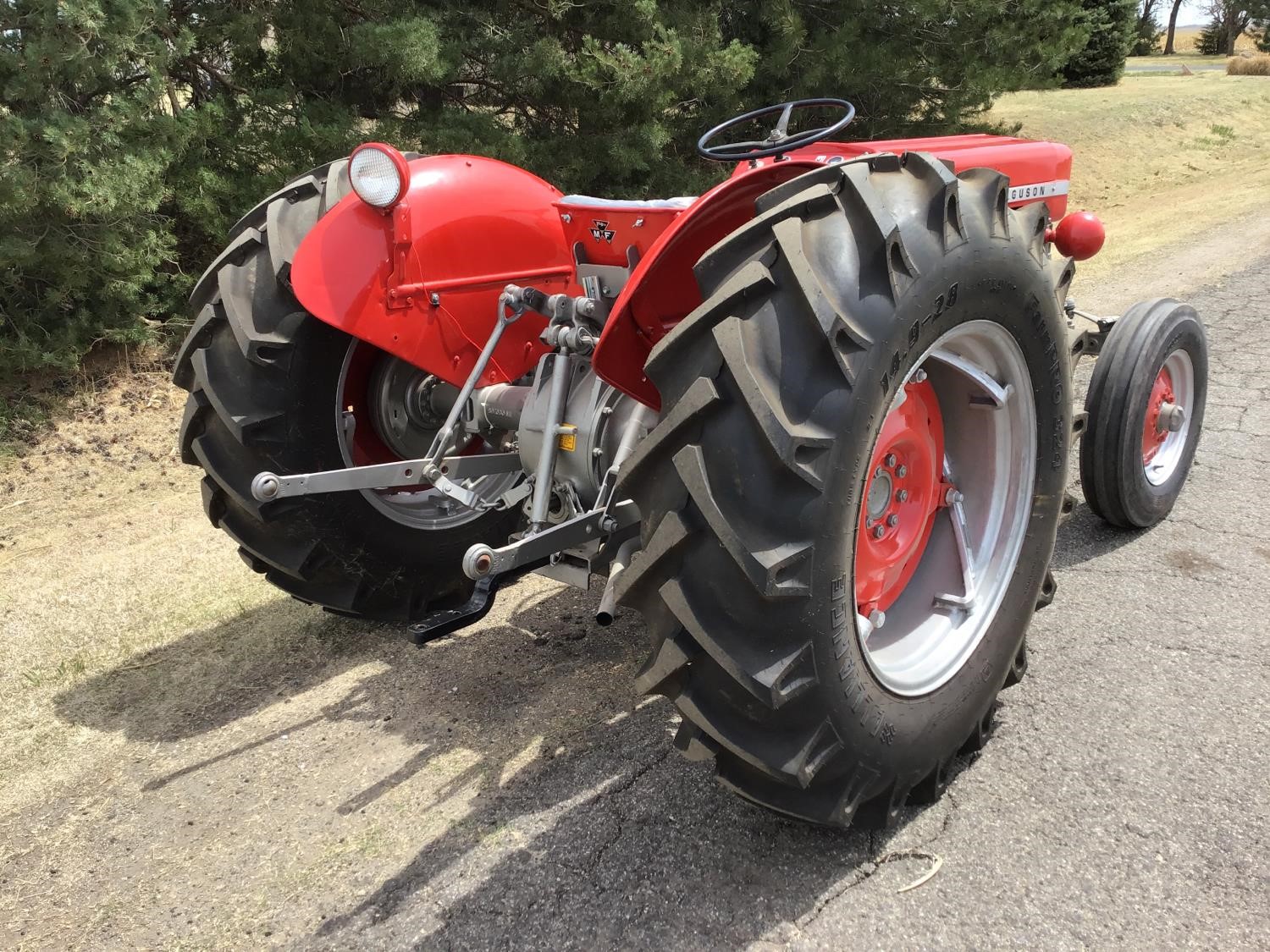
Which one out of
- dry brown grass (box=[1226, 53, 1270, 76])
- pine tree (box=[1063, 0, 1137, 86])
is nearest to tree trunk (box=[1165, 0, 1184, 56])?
dry brown grass (box=[1226, 53, 1270, 76])

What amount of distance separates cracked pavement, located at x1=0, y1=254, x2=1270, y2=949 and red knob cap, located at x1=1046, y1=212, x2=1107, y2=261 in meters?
1.22

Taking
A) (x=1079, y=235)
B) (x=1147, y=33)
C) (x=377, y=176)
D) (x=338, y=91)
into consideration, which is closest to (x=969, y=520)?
(x=1079, y=235)

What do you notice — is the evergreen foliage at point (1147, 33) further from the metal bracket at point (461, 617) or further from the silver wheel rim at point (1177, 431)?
the metal bracket at point (461, 617)

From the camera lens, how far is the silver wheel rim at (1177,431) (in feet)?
12.3

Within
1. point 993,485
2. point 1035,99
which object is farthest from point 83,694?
point 1035,99

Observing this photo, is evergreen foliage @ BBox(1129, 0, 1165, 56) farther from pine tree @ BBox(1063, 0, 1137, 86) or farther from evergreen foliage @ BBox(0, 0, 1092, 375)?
evergreen foliage @ BBox(0, 0, 1092, 375)

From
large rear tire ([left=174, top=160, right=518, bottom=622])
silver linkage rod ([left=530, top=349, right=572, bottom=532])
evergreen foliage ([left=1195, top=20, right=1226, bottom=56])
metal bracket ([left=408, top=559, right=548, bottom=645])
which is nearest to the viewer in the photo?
metal bracket ([left=408, top=559, right=548, bottom=645])

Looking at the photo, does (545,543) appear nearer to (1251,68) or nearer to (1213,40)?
(1251,68)

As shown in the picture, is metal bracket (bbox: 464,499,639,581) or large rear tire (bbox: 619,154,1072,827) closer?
large rear tire (bbox: 619,154,1072,827)

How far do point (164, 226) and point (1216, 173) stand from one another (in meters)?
15.0

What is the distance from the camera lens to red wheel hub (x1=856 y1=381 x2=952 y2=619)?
2.35m

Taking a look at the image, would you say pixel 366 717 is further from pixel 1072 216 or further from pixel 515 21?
pixel 515 21

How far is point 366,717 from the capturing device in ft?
9.55

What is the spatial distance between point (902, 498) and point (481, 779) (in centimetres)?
134
